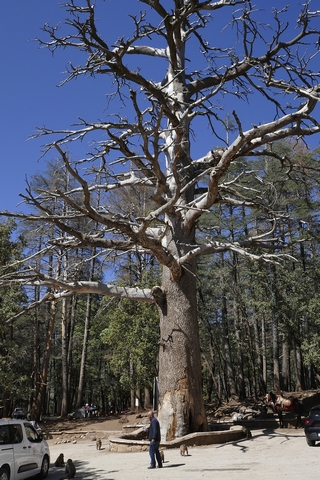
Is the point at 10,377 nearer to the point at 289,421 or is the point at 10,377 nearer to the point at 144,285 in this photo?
the point at 144,285

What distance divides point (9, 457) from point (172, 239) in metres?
7.71

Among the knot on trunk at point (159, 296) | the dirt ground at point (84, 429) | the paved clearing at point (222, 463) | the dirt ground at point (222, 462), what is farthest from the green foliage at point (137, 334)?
the paved clearing at point (222, 463)

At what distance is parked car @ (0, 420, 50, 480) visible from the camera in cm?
836

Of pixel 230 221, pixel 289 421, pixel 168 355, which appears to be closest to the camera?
pixel 168 355

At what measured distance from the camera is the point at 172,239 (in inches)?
562

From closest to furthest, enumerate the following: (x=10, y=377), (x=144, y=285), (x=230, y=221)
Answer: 1. (x=10, y=377)
2. (x=144, y=285)
3. (x=230, y=221)

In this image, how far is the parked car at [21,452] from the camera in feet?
27.4

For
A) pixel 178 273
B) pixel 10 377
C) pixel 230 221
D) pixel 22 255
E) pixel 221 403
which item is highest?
pixel 230 221

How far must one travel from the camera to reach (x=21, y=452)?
8984 mm

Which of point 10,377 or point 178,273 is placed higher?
point 178,273

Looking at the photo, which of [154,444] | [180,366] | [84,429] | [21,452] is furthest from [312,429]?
[84,429]

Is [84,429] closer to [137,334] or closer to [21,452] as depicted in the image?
[137,334]

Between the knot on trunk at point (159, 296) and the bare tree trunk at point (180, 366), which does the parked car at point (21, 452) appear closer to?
the bare tree trunk at point (180, 366)

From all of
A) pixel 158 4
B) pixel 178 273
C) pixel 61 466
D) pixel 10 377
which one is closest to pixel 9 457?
pixel 61 466
